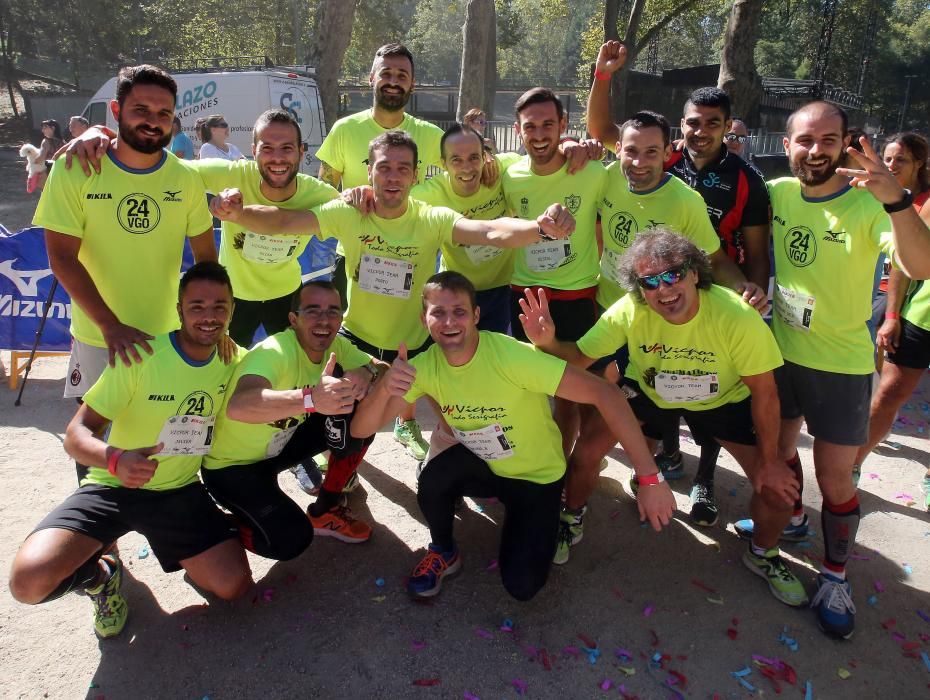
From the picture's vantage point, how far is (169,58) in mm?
31766

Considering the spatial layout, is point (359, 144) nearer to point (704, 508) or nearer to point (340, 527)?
point (340, 527)

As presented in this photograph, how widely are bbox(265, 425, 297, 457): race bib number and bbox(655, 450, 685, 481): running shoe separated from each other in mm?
2279

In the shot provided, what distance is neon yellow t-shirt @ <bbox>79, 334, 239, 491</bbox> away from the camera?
285 centimetres

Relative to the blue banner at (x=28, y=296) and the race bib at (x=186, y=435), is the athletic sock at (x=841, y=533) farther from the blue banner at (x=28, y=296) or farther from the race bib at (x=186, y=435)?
the blue banner at (x=28, y=296)

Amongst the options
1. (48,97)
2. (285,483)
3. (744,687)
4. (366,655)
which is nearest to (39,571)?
(366,655)

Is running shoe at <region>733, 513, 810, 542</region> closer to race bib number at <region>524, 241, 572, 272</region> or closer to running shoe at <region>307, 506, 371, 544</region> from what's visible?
race bib number at <region>524, 241, 572, 272</region>

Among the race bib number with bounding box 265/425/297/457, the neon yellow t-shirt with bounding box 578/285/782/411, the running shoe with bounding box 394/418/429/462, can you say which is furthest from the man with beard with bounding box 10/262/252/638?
the neon yellow t-shirt with bounding box 578/285/782/411

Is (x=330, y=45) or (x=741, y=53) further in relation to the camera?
(x=330, y=45)

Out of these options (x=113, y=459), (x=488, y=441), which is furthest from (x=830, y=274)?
(x=113, y=459)

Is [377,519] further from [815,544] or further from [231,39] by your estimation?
[231,39]

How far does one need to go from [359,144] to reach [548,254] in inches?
59.2

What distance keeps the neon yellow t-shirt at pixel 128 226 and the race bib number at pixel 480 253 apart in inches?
56.7

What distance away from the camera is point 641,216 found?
11.5ft

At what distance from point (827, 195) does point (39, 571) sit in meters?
3.64
